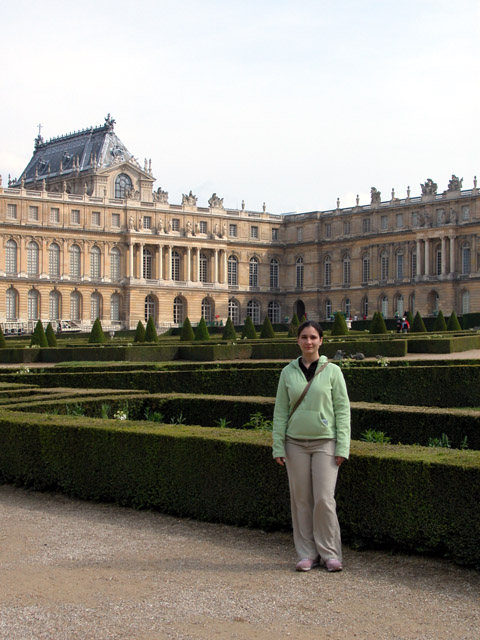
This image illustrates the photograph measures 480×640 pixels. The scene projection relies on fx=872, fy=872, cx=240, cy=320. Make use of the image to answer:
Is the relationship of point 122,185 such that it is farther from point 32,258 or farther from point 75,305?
point 75,305

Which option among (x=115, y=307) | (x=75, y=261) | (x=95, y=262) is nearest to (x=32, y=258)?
(x=75, y=261)

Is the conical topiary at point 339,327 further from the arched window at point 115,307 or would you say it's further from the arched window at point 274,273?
the arched window at point 274,273

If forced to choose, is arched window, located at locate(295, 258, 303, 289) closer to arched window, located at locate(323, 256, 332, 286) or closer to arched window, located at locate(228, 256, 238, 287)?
arched window, located at locate(323, 256, 332, 286)

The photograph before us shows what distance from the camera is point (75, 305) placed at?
5750 cm

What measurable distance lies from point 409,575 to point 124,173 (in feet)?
194

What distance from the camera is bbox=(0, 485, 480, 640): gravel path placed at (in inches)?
187

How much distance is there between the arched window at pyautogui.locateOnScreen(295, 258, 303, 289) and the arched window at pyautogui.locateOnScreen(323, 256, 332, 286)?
2.10m

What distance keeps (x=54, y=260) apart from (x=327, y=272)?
19.5 m

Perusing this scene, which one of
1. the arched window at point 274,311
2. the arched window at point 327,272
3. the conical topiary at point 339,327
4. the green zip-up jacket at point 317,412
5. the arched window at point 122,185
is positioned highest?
the arched window at point 122,185

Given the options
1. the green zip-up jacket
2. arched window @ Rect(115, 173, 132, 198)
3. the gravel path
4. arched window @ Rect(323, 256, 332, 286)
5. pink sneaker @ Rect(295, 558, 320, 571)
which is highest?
arched window @ Rect(115, 173, 132, 198)

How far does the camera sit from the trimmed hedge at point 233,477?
231 inches

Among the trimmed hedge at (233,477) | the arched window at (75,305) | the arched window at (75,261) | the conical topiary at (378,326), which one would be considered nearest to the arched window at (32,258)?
the arched window at (75,261)

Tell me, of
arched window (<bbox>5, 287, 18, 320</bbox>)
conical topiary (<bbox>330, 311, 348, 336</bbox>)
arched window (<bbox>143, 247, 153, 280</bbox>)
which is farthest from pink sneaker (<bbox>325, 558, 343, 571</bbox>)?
arched window (<bbox>143, 247, 153, 280</bbox>)

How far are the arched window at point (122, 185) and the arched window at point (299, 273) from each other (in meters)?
13.5
